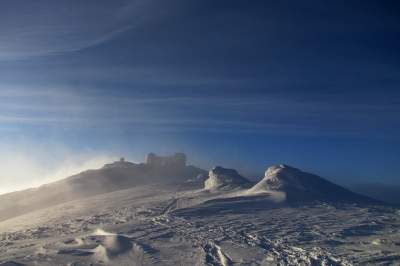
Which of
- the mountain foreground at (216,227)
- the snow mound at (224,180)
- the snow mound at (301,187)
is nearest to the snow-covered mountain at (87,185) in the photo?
the mountain foreground at (216,227)

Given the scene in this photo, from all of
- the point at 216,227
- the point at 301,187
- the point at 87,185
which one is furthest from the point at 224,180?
the point at 87,185

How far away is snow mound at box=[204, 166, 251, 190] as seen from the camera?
455ft

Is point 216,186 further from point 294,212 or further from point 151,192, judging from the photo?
point 294,212

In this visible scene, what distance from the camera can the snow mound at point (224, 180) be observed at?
13862 centimetres

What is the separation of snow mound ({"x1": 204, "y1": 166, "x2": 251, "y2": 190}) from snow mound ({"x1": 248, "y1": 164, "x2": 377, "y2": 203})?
9996 mm

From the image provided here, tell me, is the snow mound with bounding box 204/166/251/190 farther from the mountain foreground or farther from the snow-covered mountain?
the snow-covered mountain

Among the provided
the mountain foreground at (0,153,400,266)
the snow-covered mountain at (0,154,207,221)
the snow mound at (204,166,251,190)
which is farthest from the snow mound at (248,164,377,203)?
the snow-covered mountain at (0,154,207,221)

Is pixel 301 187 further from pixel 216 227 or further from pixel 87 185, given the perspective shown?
pixel 87 185

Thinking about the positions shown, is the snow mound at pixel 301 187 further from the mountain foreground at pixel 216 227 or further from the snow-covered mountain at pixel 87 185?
the snow-covered mountain at pixel 87 185

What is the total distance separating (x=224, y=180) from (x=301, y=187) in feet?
91.6

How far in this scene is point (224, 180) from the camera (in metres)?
143

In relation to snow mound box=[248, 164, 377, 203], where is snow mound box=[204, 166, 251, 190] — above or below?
above

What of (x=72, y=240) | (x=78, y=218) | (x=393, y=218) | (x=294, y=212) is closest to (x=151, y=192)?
(x=78, y=218)

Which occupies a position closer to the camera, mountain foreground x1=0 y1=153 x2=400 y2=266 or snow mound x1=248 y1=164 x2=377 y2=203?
mountain foreground x1=0 y1=153 x2=400 y2=266
